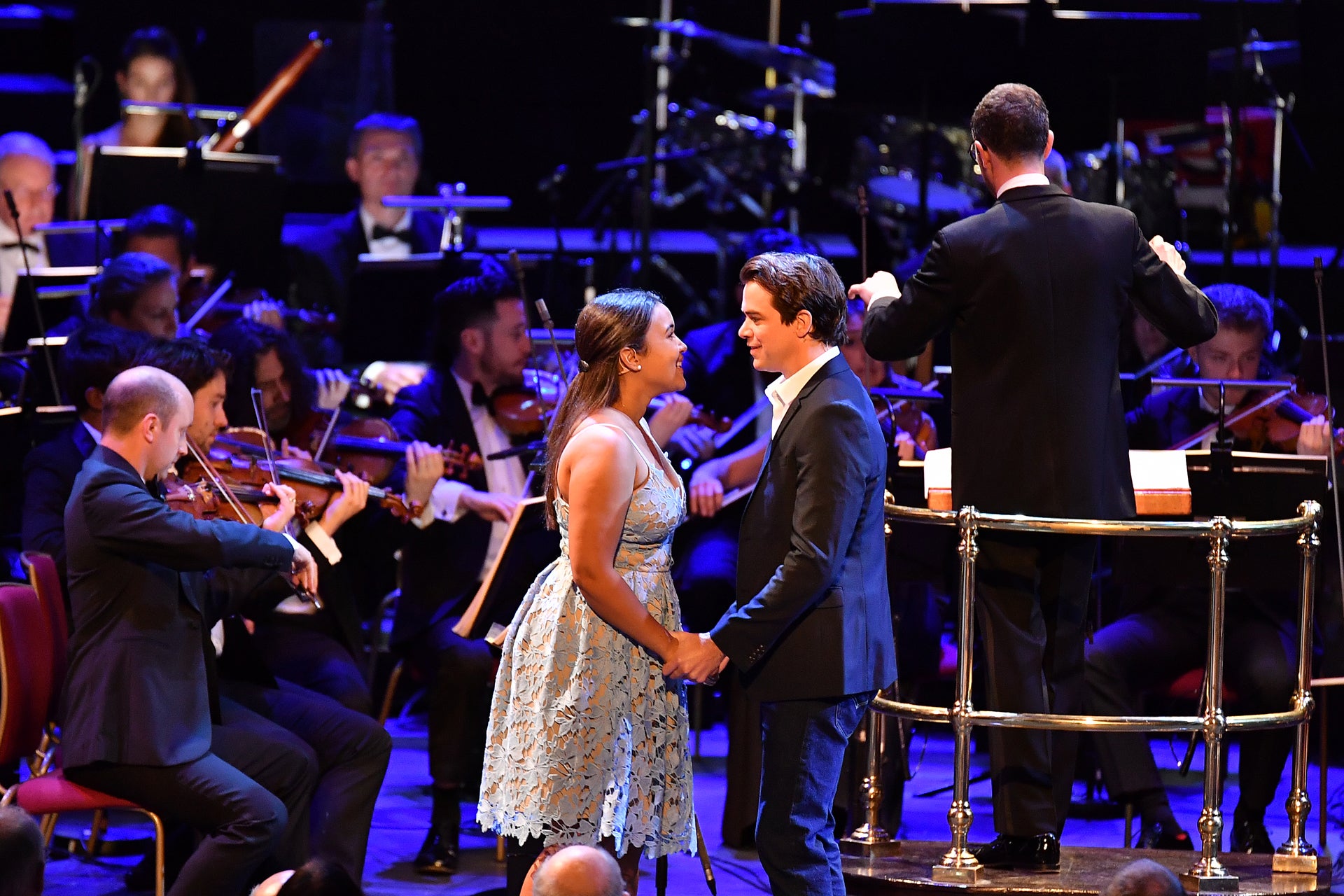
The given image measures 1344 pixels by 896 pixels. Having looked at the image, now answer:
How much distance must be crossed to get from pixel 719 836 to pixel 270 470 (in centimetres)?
172

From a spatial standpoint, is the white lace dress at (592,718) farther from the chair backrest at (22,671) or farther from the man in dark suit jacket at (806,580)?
the chair backrest at (22,671)

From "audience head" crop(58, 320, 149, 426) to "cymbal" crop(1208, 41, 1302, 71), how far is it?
17.1 ft

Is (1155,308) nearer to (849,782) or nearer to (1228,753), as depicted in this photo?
(849,782)

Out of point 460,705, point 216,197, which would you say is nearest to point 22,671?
point 460,705

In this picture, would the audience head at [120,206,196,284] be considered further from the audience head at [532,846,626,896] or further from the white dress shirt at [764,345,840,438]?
the audience head at [532,846,626,896]

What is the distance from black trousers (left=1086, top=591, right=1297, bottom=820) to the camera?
484cm

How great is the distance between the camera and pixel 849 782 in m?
4.86

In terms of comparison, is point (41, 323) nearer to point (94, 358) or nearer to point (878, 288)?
point (94, 358)

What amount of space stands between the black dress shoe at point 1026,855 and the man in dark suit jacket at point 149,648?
5.39ft

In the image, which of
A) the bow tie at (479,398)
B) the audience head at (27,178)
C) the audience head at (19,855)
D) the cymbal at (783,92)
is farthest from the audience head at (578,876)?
the cymbal at (783,92)

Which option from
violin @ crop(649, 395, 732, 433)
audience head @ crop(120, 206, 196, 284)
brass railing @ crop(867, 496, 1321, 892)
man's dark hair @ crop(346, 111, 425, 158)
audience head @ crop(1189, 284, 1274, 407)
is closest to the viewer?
brass railing @ crop(867, 496, 1321, 892)

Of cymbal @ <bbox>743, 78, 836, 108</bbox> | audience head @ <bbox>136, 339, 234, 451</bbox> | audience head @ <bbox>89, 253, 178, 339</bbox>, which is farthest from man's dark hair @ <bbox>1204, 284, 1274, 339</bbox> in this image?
cymbal @ <bbox>743, 78, 836, 108</bbox>

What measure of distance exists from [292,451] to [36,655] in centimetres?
94

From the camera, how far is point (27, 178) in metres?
7.05
